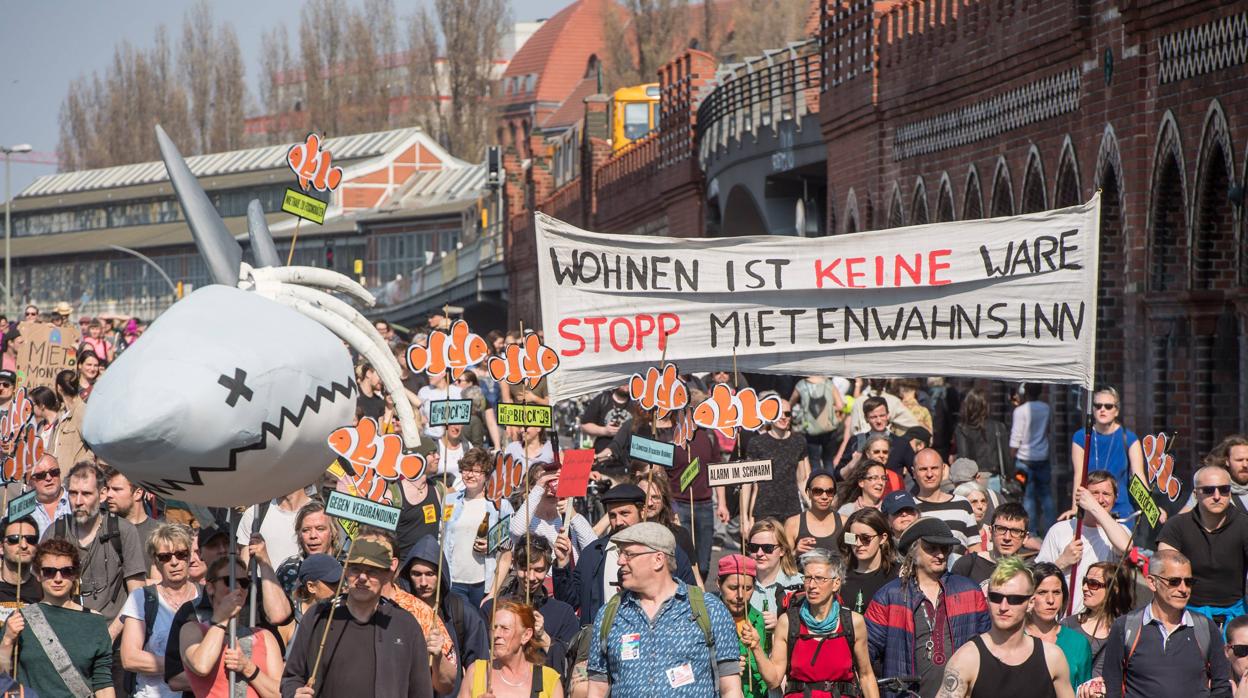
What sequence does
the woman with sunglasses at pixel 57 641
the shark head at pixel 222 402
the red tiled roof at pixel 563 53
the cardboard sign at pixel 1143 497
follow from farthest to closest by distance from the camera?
the red tiled roof at pixel 563 53
the cardboard sign at pixel 1143 497
the woman with sunglasses at pixel 57 641
the shark head at pixel 222 402

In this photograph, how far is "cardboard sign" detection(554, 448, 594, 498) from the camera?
→ 10820 millimetres

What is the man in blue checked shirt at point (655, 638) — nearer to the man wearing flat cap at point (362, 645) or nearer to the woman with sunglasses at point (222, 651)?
the man wearing flat cap at point (362, 645)

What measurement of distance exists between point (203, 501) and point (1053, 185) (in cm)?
1436

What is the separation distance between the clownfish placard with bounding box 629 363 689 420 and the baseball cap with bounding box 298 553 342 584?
9.78 feet

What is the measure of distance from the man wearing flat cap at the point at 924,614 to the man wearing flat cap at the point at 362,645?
188 cm

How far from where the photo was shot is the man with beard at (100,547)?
10.1m

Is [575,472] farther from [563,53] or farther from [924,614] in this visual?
[563,53]

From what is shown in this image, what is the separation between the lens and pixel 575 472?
10.9 metres

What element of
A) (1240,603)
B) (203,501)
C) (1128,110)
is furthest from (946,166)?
(203,501)

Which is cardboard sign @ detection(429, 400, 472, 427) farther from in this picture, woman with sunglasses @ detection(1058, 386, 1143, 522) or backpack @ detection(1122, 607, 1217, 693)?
woman with sunglasses @ detection(1058, 386, 1143, 522)

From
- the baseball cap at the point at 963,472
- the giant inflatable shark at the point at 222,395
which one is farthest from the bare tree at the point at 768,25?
the giant inflatable shark at the point at 222,395

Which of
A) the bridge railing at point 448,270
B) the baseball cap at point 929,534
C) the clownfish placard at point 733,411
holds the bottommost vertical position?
the baseball cap at point 929,534

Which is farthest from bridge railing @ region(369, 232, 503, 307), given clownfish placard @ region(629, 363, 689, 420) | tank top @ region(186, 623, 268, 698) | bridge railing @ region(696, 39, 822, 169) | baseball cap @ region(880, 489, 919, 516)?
tank top @ region(186, 623, 268, 698)

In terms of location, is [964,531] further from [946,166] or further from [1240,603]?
[946,166]
